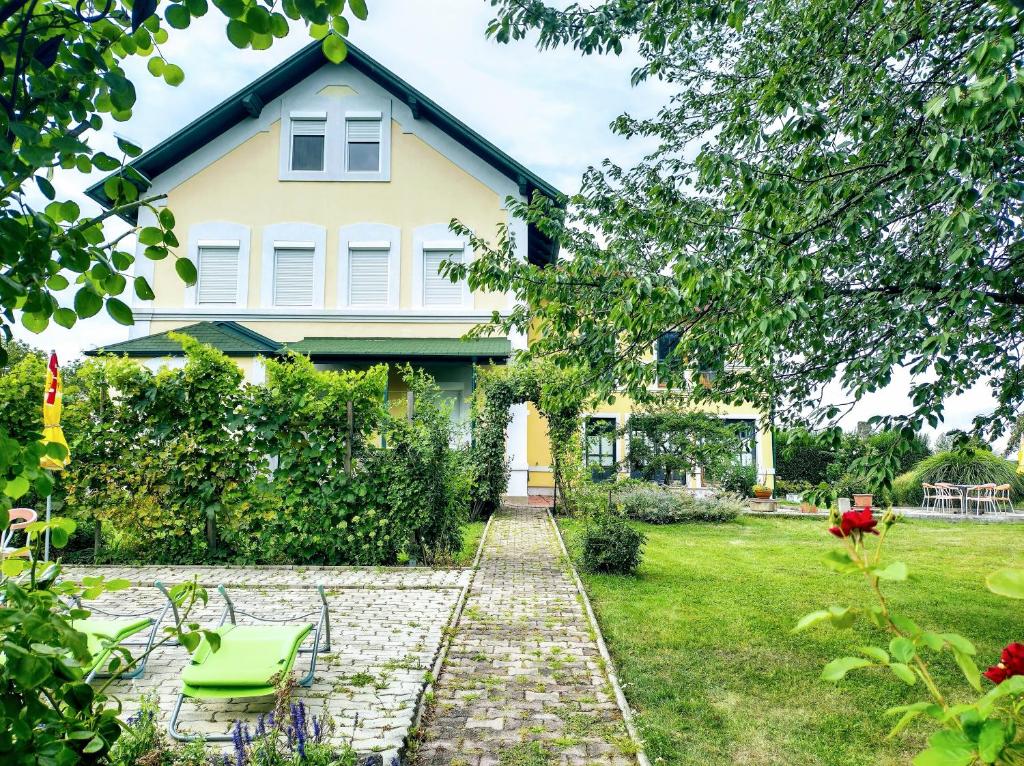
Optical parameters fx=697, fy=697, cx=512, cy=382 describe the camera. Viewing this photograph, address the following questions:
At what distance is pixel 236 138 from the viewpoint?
19.5m

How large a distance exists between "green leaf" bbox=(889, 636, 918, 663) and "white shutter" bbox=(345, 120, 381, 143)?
20003 millimetres

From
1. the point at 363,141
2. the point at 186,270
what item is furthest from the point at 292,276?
the point at 186,270

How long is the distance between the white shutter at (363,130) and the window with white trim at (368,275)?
3096 millimetres

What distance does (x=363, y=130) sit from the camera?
63.9 ft

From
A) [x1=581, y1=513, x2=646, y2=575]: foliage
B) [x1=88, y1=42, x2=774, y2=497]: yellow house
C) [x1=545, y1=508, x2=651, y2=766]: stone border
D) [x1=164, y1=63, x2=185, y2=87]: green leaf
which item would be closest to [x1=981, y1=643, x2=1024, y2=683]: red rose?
[x1=164, y1=63, x2=185, y2=87]: green leaf

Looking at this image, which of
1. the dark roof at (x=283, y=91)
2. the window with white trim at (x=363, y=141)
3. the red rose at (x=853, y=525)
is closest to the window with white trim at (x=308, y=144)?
the window with white trim at (x=363, y=141)

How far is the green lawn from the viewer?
454cm

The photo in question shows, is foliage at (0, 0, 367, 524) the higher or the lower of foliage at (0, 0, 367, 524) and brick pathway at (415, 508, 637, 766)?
the higher

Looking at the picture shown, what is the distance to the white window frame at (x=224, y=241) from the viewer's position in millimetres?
19109

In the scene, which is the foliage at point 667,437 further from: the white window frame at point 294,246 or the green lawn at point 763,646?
the white window frame at point 294,246

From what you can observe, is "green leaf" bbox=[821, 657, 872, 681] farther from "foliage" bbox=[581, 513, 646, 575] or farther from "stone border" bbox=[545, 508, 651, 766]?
"foliage" bbox=[581, 513, 646, 575]

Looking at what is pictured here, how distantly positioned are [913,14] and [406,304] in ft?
49.5

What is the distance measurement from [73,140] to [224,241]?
62.5 ft

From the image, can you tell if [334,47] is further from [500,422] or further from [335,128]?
[335,128]
